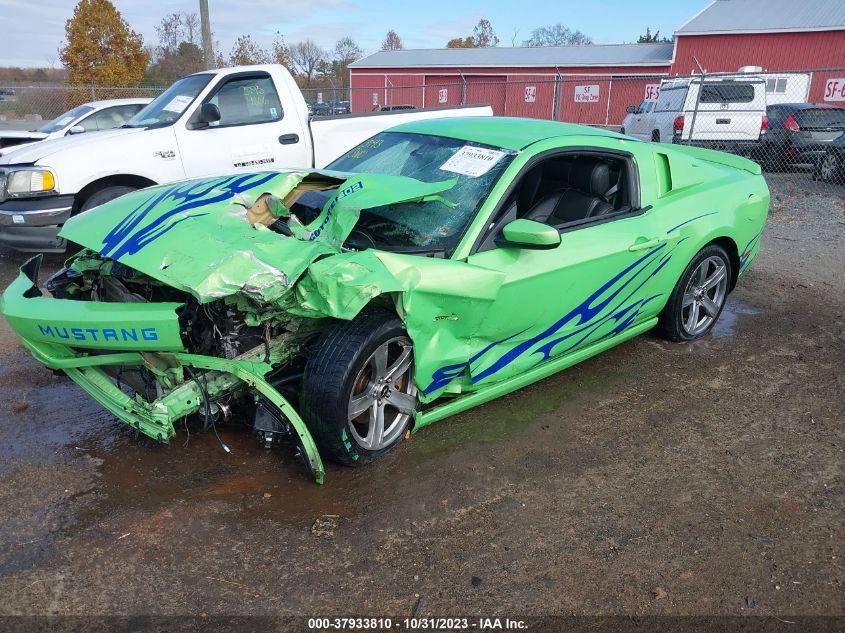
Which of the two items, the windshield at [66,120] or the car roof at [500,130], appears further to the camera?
the windshield at [66,120]

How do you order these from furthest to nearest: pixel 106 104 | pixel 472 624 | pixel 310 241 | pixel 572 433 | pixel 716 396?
pixel 106 104 → pixel 716 396 → pixel 572 433 → pixel 310 241 → pixel 472 624

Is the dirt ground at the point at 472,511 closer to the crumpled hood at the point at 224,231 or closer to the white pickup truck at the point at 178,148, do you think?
the crumpled hood at the point at 224,231

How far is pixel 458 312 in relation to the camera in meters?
3.25

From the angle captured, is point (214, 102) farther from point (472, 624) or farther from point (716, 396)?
point (472, 624)

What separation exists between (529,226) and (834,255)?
6.27 m

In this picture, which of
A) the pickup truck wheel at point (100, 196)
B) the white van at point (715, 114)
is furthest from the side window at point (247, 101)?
the white van at point (715, 114)

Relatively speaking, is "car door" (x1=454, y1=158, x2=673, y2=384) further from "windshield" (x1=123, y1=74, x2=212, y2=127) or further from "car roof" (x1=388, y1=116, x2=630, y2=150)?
"windshield" (x1=123, y1=74, x2=212, y2=127)

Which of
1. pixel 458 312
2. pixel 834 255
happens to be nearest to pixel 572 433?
pixel 458 312

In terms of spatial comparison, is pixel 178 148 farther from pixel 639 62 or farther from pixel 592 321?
pixel 639 62

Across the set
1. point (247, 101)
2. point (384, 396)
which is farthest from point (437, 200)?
point (247, 101)

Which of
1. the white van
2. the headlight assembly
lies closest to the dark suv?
the white van

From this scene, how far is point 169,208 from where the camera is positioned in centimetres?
343

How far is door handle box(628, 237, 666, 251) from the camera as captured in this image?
13.2 feet

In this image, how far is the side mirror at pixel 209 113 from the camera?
21.9 ft
